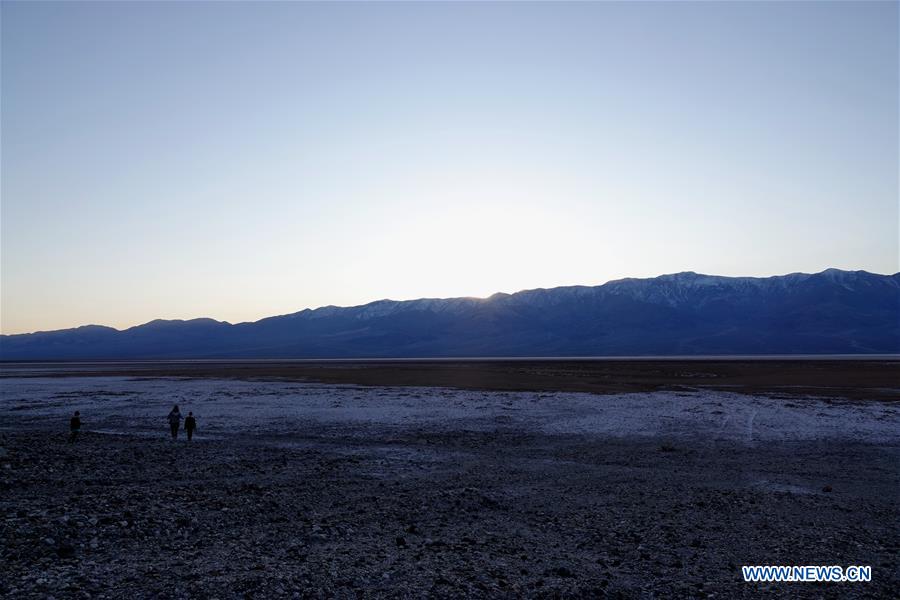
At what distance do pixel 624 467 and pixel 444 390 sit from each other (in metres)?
33.5

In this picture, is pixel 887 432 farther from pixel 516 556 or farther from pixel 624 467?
pixel 516 556

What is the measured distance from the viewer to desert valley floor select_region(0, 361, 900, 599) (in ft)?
36.6

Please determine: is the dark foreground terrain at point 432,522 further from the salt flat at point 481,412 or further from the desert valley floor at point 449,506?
the salt flat at point 481,412

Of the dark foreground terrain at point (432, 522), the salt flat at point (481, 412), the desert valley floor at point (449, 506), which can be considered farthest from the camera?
the salt flat at point (481, 412)

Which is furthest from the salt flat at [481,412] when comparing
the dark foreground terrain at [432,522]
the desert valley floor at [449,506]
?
the dark foreground terrain at [432,522]

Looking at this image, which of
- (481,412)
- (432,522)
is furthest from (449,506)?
(481,412)

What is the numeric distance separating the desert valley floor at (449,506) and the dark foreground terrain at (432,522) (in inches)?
2.6

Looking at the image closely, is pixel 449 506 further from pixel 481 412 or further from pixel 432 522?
pixel 481 412

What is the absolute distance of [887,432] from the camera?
97.3ft

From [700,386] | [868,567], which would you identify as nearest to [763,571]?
[868,567]

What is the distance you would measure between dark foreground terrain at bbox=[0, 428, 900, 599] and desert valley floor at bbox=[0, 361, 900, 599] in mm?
66

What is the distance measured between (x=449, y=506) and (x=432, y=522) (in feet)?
4.56

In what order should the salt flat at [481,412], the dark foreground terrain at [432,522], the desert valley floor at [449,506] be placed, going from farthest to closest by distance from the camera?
1. the salt flat at [481,412]
2. the desert valley floor at [449,506]
3. the dark foreground terrain at [432,522]

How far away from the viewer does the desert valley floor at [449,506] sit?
36.6ft
